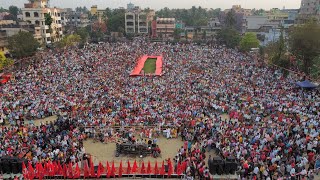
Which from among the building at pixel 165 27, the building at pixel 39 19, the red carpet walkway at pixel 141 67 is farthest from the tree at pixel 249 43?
the building at pixel 39 19

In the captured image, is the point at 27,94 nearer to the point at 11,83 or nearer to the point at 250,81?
the point at 11,83

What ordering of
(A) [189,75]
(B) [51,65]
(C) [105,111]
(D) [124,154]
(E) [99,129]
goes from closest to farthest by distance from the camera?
(D) [124,154]
(E) [99,129]
(C) [105,111]
(A) [189,75]
(B) [51,65]

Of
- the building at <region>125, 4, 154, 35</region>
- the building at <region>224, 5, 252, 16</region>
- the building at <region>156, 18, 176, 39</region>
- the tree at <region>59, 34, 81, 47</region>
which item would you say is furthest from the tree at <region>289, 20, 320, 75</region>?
the building at <region>224, 5, 252, 16</region>

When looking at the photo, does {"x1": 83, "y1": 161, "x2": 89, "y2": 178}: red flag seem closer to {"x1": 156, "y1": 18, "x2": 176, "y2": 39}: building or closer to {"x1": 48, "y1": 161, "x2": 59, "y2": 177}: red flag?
{"x1": 48, "y1": 161, "x2": 59, "y2": 177}: red flag

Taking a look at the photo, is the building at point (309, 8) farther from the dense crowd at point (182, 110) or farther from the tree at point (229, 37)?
the dense crowd at point (182, 110)

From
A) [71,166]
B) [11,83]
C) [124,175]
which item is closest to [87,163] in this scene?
[71,166]

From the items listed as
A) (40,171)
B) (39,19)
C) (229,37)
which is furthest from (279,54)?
(39,19)

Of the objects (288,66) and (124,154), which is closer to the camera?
(124,154)
